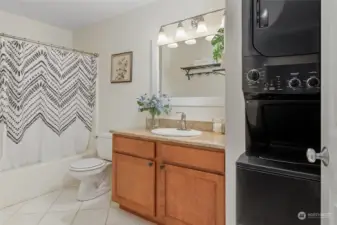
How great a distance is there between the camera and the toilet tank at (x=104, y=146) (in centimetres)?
279

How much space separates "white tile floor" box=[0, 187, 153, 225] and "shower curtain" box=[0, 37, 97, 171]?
47 cm

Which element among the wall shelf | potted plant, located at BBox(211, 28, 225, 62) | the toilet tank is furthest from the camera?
the toilet tank

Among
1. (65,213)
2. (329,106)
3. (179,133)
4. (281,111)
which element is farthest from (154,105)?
(329,106)

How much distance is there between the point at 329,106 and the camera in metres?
0.77

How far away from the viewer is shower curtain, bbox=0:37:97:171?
2.41m

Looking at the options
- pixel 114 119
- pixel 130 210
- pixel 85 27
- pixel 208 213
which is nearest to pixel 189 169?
pixel 208 213

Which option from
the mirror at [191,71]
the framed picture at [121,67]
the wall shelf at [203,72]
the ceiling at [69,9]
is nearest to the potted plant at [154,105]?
the mirror at [191,71]

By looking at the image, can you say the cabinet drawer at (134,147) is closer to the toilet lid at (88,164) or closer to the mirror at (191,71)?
the toilet lid at (88,164)

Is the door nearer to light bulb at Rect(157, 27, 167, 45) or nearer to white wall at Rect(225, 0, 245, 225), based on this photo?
white wall at Rect(225, 0, 245, 225)

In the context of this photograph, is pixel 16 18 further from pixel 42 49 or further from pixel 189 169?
A: pixel 189 169

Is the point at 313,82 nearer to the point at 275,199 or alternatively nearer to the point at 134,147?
the point at 275,199

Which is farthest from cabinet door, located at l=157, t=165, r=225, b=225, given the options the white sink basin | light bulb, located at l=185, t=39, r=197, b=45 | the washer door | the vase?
light bulb, located at l=185, t=39, r=197, b=45

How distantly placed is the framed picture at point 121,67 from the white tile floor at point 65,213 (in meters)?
1.44

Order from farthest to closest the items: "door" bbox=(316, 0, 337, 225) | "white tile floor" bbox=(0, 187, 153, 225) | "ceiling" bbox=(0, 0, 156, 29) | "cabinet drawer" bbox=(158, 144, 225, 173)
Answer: "ceiling" bbox=(0, 0, 156, 29) < "white tile floor" bbox=(0, 187, 153, 225) < "cabinet drawer" bbox=(158, 144, 225, 173) < "door" bbox=(316, 0, 337, 225)
